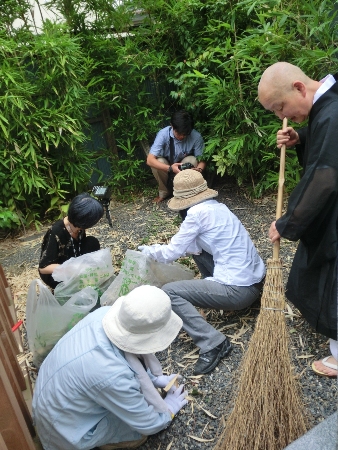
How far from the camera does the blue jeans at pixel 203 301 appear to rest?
2.80m

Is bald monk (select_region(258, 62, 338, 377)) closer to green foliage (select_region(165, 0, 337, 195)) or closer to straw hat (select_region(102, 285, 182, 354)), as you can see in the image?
straw hat (select_region(102, 285, 182, 354))

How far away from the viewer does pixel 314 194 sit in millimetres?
2072

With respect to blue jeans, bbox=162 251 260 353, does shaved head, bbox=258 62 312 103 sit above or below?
above

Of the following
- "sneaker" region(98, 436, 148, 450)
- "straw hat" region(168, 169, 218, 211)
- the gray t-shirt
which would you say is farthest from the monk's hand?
the gray t-shirt

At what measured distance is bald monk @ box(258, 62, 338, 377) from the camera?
6.72ft

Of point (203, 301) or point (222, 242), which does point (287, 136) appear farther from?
point (203, 301)

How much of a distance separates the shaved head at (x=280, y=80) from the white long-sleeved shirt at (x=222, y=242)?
3.35 feet

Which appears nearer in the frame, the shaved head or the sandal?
the shaved head

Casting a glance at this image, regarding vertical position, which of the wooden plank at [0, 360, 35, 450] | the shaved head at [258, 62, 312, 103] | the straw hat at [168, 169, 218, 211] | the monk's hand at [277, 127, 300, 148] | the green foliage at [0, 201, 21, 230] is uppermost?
the shaved head at [258, 62, 312, 103]

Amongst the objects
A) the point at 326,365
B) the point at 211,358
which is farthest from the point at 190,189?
the point at 326,365

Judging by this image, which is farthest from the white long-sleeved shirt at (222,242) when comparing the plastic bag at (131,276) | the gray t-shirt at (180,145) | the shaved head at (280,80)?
the gray t-shirt at (180,145)

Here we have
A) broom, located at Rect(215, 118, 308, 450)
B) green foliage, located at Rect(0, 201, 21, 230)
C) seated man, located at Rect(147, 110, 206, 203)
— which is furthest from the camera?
seated man, located at Rect(147, 110, 206, 203)

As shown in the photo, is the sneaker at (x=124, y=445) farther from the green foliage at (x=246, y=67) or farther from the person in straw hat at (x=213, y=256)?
the green foliage at (x=246, y=67)

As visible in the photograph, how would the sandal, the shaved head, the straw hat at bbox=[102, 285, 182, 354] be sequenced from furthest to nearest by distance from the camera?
the sandal, the shaved head, the straw hat at bbox=[102, 285, 182, 354]
